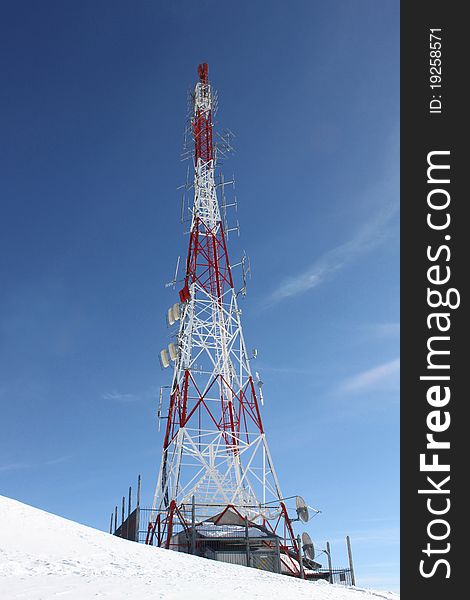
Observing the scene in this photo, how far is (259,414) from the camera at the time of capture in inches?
1240

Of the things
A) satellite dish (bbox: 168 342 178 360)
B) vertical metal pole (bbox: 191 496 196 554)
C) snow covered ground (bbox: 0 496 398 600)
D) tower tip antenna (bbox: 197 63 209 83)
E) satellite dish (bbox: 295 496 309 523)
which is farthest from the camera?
tower tip antenna (bbox: 197 63 209 83)

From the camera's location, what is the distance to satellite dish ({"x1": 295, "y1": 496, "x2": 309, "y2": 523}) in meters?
29.1

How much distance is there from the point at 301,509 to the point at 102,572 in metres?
17.6

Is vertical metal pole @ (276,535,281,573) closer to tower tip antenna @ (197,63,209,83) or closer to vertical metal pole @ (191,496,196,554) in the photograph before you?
vertical metal pole @ (191,496,196,554)

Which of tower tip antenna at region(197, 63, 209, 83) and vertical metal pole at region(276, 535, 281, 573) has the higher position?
tower tip antenna at region(197, 63, 209, 83)

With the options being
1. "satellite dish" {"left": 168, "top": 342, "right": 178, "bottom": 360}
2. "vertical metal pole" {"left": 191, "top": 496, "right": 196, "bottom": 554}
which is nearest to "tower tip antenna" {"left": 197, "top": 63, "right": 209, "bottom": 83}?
"satellite dish" {"left": 168, "top": 342, "right": 178, "bottom": 360}

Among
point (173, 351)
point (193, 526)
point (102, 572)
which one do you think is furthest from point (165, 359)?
point (102, 572)

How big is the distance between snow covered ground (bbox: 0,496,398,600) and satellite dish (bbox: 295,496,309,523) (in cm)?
1001

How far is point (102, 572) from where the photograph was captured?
13477 mm

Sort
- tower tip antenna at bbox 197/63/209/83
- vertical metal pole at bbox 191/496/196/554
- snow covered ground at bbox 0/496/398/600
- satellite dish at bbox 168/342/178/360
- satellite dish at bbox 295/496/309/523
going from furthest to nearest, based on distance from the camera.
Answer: tower tip antenna at bbox 197/63/209/83, satellite dish at bbox 168/342/178/360, satellite dish at bbox 295/496/309/523, vertical metal pole at bbox 191/496/196/554, snow covered ground at bbox 0/496/398/600

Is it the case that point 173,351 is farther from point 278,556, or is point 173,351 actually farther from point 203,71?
point 203,71

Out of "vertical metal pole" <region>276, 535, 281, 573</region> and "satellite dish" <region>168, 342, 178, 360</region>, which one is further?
"satellite dish" <region>168, 342, 178, 360</region>

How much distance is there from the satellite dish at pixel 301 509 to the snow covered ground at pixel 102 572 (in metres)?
10.0

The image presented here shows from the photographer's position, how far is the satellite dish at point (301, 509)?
2912 centimetres
